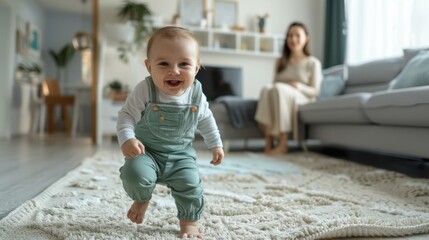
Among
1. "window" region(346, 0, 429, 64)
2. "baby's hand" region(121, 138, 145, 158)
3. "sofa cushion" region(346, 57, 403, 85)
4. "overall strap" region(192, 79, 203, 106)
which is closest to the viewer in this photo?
"baby's hand" region(121, 138, 145, 158)

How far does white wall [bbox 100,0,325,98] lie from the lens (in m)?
4.34

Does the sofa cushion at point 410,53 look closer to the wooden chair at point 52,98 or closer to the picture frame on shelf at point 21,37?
the wooden chair at point 52,98

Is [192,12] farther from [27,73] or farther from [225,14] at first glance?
[27,73]

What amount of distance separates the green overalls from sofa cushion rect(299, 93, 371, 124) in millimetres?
1517

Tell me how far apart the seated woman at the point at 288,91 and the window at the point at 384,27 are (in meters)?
0.95

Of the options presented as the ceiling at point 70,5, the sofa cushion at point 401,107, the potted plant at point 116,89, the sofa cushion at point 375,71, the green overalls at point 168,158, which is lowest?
the green overalls at point 168,158

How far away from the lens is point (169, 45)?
83 centimetres

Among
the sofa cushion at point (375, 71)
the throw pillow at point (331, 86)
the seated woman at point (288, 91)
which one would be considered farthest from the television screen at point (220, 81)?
the sofa cushion at point (375, 71)

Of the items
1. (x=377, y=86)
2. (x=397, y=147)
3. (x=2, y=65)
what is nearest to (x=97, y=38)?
(x=2, y=65)

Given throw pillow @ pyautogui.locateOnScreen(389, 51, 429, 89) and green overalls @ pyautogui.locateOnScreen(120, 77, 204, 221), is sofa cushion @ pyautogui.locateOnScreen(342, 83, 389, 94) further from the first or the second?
green overalls @ pyautogui.locateOnScreen(120, 77, 204, 221)

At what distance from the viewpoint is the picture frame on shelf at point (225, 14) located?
450 centimetres

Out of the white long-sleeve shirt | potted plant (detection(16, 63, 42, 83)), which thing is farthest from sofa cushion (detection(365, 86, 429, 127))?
potted plant (detection(16, 63, 42, 83))

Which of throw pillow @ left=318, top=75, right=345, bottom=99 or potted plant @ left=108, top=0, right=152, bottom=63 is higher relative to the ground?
potted plant @ left=108, top=0, right=152, bottom=63

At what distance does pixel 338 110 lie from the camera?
7.80 feet
